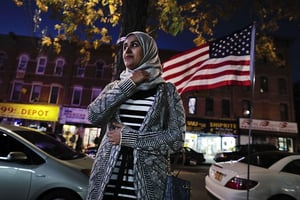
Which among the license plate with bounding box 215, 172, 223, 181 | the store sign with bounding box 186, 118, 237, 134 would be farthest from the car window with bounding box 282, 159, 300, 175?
the store sign with bounding box 186, 118, 237, 134

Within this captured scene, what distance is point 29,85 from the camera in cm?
2570

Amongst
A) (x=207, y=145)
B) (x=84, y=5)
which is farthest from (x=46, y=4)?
(x=207, y=145)

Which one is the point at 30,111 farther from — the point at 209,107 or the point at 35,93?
the point at 209,107

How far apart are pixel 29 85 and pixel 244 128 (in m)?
22.3

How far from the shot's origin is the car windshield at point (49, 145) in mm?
5074

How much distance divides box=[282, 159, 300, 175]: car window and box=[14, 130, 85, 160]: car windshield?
4742 millimetres

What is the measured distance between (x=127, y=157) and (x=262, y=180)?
4713 millimetres

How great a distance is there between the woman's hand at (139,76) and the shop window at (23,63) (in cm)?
2737

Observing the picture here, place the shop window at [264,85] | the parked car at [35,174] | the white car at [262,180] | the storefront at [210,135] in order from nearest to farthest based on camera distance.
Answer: the parked car at [35,174] → the white car at [262,180] → the storefront at [210,135] → the shop window at [264,85]

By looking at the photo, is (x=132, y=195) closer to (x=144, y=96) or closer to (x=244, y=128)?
(x=144, y=96)

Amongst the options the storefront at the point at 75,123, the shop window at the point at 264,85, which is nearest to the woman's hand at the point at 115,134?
the storefront at the point at 75,123

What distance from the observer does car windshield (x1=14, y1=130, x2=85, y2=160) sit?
5074 mm

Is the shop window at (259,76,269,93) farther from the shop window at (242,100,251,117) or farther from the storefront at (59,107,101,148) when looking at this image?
the storefront at (59,107,101,148)

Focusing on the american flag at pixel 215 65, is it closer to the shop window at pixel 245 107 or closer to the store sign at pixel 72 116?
the store sign at pixel 72 116
